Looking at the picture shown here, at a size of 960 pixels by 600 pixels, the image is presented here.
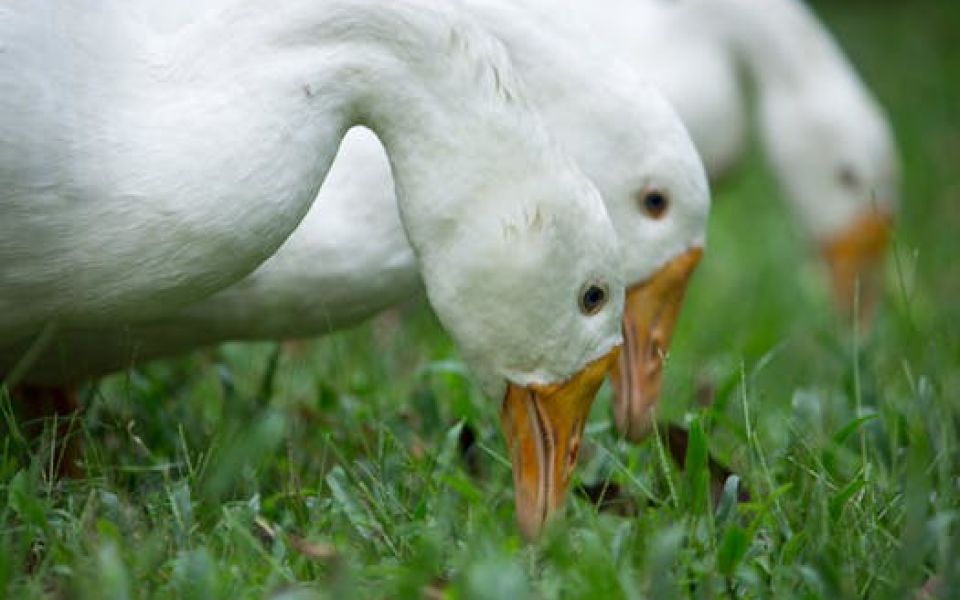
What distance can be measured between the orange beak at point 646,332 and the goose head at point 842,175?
8.11 feet

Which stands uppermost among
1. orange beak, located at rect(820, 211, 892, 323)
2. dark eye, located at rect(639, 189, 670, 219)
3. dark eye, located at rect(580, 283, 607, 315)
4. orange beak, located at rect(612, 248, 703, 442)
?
dark eye, located at rect(580, 283, 607, 315)

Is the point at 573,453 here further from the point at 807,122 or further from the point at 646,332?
the point at 807,122

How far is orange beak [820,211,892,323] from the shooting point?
6656 mm

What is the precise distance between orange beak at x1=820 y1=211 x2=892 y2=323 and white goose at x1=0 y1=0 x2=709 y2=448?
2.56m

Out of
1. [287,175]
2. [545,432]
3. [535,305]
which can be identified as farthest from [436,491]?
[287,175]

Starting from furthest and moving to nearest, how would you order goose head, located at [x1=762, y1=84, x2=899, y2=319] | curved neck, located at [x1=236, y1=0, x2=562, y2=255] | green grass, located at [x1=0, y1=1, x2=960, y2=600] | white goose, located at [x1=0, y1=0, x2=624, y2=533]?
goose head, located at [x1=762, y1=84, x2=899, y2=319], curved neck, located at [x1=236, y1=0, x2=562, y2=255], white goose, located at [x1=0, y1=0, x2=624, y2=533], green grass, located at [x1=0, y1=1, x2=960, y2=600]

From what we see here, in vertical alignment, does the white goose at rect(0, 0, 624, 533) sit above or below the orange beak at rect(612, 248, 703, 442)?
above

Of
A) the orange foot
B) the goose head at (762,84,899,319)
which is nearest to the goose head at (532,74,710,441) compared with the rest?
the orange foot

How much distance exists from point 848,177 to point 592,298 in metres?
3.62

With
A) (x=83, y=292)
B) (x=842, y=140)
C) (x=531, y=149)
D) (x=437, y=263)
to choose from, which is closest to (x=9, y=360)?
(x=83, y=292)

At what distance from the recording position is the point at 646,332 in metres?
4.20

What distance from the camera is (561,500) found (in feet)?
10.9

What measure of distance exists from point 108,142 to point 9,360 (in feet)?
2.55

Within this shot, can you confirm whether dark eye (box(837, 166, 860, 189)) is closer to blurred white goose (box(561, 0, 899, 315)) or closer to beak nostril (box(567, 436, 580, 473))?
blurred white goose (box(561, 0, 899, 315))
